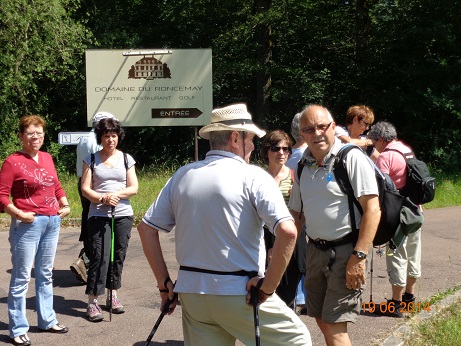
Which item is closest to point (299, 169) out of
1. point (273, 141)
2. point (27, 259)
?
point (273, 141)

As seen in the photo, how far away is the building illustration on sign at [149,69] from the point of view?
56.8 ft

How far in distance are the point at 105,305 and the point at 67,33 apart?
17.9 meters

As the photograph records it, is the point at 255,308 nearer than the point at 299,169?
Yes

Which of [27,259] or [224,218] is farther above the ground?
[224,218]

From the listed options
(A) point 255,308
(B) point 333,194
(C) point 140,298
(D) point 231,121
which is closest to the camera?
(A) point 255,308

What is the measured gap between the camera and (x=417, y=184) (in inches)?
269

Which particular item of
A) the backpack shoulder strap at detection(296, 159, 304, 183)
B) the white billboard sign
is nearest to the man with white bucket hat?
the backpack shoulder strap at detection(296, 159, 304, 183)

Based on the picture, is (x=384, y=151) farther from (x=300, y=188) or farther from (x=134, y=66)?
(x=134, y=66)

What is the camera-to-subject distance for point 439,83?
79.8ft

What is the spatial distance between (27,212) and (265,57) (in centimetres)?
2201

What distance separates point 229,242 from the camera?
4.03 meters

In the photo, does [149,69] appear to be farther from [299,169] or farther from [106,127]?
[299,169]
